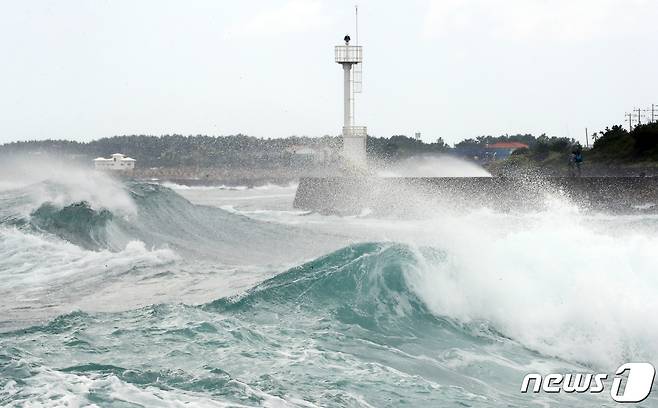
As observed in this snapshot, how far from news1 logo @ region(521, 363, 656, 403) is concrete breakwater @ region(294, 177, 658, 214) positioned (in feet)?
60.0

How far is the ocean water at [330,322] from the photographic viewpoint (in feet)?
18.2

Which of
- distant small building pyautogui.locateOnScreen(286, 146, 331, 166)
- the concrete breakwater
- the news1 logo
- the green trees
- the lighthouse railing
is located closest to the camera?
the news1 logo

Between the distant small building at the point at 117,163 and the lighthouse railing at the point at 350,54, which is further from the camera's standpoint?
the distant small building at the point at 117,163

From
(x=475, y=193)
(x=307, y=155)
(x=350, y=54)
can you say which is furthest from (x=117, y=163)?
(x=475, y=193)

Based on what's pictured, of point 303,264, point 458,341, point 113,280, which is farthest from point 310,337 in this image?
point 113,280

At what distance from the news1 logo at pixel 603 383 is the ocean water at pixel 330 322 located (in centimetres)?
13

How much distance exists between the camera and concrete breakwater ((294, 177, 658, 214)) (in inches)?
968

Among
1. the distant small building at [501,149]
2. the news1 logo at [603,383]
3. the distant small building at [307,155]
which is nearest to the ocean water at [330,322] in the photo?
the news1 logo at [603,383]

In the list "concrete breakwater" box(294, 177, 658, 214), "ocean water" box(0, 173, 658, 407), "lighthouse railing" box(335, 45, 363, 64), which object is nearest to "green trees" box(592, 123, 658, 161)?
"concrete breakwater" box(294, 177, 658, 214)

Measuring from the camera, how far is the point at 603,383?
611 cm

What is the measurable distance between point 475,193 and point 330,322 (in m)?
20.0

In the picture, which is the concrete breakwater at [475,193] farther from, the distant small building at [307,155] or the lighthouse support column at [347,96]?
the distant small building at [307,155]

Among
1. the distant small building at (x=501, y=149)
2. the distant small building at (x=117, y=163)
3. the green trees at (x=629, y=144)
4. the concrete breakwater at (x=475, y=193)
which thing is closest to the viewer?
the concrete breakwater at (x=475, y=193)

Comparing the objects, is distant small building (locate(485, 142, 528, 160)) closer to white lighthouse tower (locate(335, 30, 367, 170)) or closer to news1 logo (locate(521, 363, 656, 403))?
white lighthouse tower (locate(335, 30, 367, 170))
